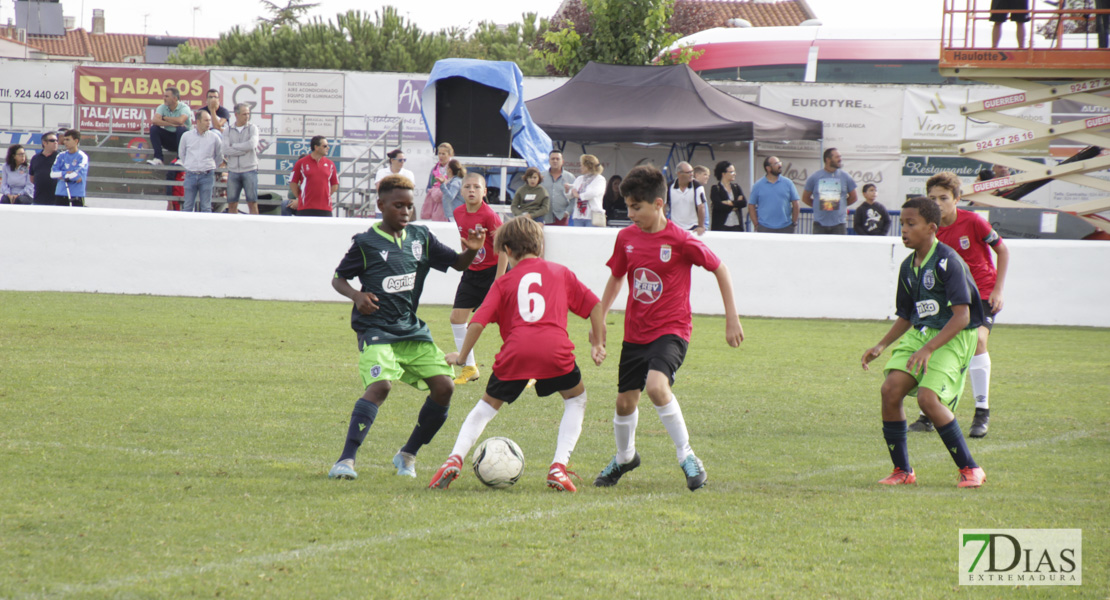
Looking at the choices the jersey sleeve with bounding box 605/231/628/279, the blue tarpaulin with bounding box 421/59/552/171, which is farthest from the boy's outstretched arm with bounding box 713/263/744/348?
the blue tarpaulin with bounding box 421/59/552/171

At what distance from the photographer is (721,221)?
1636cm

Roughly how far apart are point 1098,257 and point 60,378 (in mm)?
12717

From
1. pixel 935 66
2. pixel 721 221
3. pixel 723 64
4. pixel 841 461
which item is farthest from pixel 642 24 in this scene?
pixel 841 461

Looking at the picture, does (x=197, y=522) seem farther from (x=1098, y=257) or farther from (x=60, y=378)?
(x=1098, y=257)

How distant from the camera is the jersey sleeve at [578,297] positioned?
18.6ft

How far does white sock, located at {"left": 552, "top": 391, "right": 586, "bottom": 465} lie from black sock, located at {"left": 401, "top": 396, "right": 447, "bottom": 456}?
2.19ft

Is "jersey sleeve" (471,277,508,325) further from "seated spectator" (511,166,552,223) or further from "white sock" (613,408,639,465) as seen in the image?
"seated spectator" (511,166,552,223)

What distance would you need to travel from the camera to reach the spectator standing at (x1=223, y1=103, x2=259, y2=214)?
56.1ft

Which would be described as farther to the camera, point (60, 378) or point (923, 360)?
point (60, 378)

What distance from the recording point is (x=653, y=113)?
2197 centimetres

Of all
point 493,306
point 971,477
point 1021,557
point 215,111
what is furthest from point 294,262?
point 1021,557

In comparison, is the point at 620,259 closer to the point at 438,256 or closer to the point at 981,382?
the point at 438,256

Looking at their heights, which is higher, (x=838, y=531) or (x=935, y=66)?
(x=935, y=66)

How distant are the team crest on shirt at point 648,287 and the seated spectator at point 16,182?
15983 millimetres
